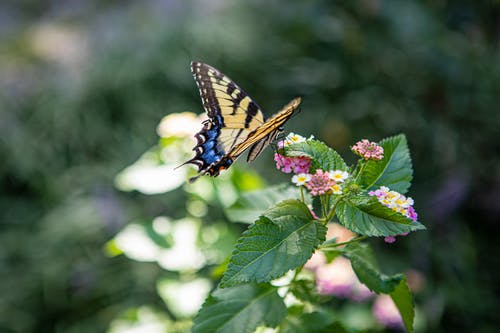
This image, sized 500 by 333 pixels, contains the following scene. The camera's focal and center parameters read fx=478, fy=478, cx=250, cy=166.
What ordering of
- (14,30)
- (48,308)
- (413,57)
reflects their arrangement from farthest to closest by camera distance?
(14,30), (413,57), (48,308)

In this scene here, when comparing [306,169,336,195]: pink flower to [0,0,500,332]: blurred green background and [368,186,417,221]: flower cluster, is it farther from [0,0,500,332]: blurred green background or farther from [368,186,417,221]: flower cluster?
[0,0,500,332]: blurred green background

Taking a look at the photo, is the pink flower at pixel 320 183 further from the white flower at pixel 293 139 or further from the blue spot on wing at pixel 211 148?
the blue spot on wing at pixel 211 148

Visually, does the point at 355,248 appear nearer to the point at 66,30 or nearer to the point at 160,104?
the point at 160,104

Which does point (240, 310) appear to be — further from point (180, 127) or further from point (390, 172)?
point (180, 127)

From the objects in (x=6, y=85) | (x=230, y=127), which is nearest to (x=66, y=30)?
(x=6, y=85)

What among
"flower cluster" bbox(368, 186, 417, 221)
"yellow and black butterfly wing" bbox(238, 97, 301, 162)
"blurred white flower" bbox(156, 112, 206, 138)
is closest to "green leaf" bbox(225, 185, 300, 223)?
"yellow and black butterfly wing" bbox(238, 97, 301, 162)

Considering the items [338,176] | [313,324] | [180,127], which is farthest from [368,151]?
[180,127]

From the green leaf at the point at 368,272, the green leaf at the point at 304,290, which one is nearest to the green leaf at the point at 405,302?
the green leaf at the point at 368,272
